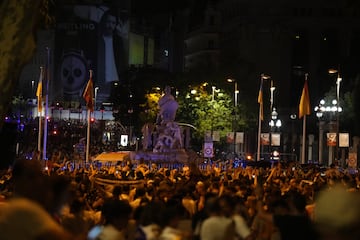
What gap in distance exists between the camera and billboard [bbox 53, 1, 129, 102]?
10556 centimetres

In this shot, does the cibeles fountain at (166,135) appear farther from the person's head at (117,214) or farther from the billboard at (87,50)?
the billboard at (87,50)

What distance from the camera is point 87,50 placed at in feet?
347

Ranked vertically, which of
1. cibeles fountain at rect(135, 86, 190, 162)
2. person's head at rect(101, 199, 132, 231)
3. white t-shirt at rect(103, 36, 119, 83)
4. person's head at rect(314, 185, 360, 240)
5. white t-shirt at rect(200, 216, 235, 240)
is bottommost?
white t-shirt at rect(200, 216, 235, 240)

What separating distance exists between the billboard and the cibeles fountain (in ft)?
189

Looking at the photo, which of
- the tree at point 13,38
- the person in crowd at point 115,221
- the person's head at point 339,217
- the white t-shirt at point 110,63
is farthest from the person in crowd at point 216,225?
the white t-shirt at point 110,63

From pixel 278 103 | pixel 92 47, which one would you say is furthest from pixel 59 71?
pixel 278 103

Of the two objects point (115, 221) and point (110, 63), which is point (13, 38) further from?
point (110, 63)

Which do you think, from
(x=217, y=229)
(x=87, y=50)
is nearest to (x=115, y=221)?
(x=217, y=229)

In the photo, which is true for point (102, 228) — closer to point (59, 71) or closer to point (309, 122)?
point (309, 122)

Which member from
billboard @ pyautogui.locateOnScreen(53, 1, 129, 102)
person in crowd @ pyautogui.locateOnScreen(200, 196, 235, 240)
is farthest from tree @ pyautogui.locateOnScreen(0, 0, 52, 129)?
billboard @ pyautogui.locateOnScreen(53, 1, 129, 102)

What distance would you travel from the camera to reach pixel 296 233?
737 cm

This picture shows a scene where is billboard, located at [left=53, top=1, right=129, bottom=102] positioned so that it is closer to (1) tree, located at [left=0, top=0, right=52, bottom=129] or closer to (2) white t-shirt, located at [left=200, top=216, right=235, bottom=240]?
(1) tree, located at [left=0, top=0, right=52, bottom=129]

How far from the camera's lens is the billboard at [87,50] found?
346 feet

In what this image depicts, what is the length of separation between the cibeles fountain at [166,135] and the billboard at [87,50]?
5761 cm
